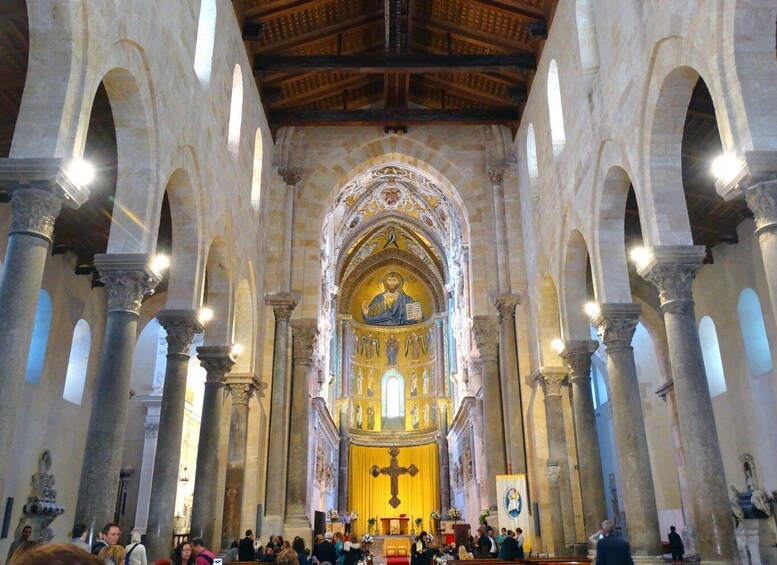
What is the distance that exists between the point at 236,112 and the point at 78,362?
7479 millimetres

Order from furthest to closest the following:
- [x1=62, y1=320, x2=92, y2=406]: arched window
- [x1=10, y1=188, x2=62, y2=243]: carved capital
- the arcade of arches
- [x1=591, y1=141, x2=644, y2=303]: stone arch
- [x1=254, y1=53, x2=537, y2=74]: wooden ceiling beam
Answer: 1. [x1=254, y1=53, x2=537, y2=74]: wooden ceiling beam
2. [x1=62, y1=320, x2=92, y2=406]: arched window
3. [x1=591, y1=141, x2=644, y2=303]: stone arch
4. the arcade of arches
5. [x1=10, y1=188, x2=62, y2=243]: carved capital

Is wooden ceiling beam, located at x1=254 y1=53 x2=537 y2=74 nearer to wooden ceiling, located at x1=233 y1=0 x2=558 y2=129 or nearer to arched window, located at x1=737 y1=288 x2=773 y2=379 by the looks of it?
wooden ceiling, located at x1=233 y1=0 x2=558 y2=129

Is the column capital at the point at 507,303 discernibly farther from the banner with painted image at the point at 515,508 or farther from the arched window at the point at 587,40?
the arched window at the point at 587,40

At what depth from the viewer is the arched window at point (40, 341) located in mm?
15188

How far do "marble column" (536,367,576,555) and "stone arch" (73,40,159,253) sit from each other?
33.3 feet

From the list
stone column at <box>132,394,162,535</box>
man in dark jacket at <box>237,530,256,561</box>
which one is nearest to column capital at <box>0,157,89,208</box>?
man in dark jacket at <box>237,530,256,561</box>

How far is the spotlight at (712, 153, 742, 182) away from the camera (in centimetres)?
772

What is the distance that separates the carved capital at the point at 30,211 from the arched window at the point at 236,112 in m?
8.16

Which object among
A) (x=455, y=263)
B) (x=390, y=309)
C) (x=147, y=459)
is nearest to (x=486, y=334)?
(x=455, y=263)

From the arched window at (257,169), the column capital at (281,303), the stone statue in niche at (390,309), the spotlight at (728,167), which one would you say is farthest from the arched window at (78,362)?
the stone statue in niche at (390,309)

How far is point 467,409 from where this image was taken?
26.8 m

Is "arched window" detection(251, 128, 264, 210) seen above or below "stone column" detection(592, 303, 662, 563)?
above

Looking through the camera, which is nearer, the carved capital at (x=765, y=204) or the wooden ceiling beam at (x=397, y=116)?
the carved capital at (x=765, y=204)

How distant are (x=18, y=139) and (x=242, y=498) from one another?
36.7ft
